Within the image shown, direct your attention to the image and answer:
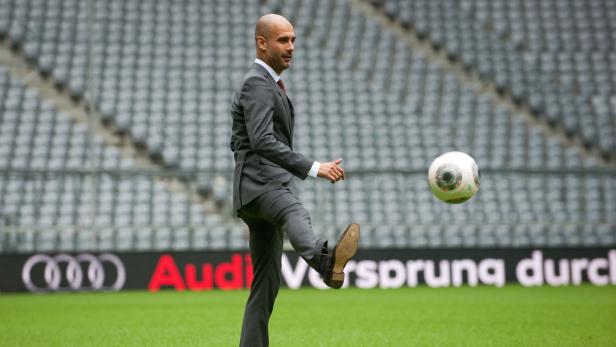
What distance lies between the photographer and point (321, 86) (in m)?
19.6

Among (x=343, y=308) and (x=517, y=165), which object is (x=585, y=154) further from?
(x=343, y=308)

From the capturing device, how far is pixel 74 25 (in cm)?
2025

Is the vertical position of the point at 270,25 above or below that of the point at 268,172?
above

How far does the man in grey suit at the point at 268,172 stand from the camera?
4.71 metres

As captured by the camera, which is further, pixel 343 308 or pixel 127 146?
pixel 127 146

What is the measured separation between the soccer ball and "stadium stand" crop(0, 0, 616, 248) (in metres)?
8.19

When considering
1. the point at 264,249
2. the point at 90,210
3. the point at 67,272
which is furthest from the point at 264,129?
the point at 90,210

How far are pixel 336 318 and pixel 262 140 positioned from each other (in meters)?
4.58

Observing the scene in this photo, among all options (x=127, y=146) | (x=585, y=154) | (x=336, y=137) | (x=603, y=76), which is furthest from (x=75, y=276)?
(x=603, y=76)

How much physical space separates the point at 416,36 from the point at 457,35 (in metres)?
0.87

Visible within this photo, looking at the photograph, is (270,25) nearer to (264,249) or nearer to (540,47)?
(264,249)

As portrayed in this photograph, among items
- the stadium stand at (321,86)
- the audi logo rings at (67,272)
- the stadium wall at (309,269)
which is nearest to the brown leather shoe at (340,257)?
the stadium wall at (309,269)

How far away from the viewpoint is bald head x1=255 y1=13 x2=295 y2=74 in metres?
4.88

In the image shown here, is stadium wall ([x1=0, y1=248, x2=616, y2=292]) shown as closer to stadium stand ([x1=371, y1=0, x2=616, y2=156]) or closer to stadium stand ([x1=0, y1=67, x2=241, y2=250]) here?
Answer: stadium stand ([x1=0, y1=67, x2=241, y2=250])
